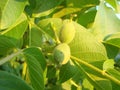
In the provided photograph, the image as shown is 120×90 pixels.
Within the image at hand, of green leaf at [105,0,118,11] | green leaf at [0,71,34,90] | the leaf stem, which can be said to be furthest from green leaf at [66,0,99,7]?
green leaf at [0,71,34,90]

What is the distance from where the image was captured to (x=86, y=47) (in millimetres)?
942

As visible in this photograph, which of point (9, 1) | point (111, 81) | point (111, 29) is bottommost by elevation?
point (111, 81)

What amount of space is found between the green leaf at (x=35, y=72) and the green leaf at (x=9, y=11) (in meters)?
0.09

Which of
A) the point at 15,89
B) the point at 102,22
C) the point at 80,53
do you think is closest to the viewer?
the point at 15,89

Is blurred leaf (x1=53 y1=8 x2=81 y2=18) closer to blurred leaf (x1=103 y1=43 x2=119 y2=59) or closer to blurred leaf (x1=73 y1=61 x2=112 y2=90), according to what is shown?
blurred leaf (x1=103 y1=43 x2=119 y2=59)

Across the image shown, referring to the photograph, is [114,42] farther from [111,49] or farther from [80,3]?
[80,3]

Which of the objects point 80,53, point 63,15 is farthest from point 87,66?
point 63,15

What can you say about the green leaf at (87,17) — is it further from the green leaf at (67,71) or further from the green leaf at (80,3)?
the green leaf at (67,71)

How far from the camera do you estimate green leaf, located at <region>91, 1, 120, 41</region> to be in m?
1.04

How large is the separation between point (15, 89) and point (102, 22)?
14.5 inches

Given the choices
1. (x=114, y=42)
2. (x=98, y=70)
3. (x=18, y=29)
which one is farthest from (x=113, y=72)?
(x=18, y=29)

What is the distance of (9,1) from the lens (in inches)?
35.3

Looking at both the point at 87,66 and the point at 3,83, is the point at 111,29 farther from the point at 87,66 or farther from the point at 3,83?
the point at 3,83

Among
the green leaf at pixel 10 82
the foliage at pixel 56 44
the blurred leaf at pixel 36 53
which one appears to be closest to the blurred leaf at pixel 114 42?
the foliage at pixel 56 44
